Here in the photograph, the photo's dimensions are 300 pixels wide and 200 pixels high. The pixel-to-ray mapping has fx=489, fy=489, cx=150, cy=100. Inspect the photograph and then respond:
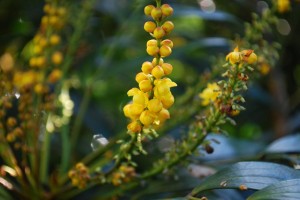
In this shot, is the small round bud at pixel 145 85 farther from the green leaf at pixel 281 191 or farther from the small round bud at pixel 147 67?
the green leaf at pixel 281 191

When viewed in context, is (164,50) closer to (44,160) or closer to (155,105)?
(155,105)

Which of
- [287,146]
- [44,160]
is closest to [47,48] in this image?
[44,160]

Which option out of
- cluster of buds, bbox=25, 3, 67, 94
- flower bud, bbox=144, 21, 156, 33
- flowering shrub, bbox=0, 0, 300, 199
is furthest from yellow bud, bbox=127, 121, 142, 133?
cluster of buds, bbox=25, 3, 67, 94

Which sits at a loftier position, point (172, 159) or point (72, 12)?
point (72, 12)

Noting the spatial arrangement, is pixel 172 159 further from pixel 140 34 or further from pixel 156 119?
pixel 140 34

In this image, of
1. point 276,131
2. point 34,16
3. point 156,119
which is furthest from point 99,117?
point 156,119

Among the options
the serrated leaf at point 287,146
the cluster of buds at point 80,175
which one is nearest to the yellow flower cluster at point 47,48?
the cluster of buds at point 80,175
